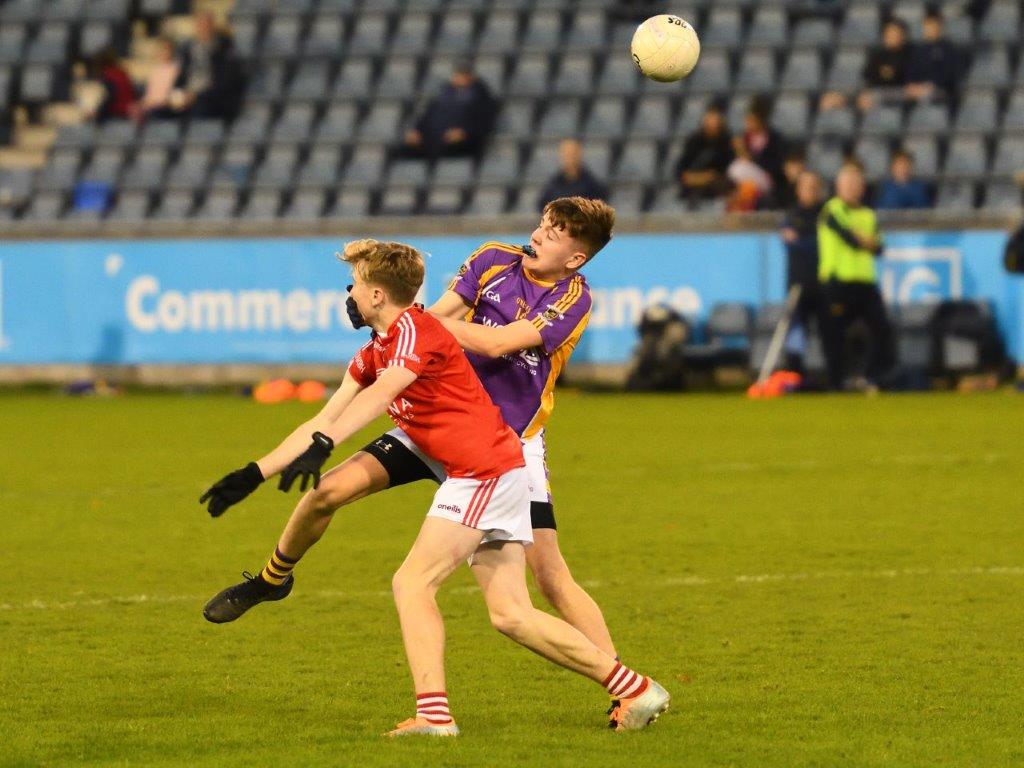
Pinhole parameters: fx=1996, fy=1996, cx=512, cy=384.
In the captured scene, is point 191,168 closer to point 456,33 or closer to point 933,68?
point 456,33

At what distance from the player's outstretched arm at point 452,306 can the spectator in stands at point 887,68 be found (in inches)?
647

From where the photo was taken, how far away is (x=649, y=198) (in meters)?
22.5

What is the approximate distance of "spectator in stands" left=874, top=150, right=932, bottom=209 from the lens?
20.3 meters

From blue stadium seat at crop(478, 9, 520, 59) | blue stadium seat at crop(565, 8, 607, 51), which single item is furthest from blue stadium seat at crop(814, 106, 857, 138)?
blue stadium seat at crop(478, 9, 520, 59)

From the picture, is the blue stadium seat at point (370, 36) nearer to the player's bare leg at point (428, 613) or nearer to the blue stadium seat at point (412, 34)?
the blue stadium seat at point (412, 34)

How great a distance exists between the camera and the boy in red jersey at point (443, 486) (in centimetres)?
588

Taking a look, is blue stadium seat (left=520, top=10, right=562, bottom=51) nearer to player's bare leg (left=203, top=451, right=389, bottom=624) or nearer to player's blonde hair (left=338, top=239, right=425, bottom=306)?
player's bare leg (left=203, top=451, right=389, bottom=624)

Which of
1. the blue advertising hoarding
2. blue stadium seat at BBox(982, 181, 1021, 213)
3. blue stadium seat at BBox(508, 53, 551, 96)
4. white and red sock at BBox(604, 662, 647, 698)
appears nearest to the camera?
white and red sock at BBox(604, 662, 647, 698)

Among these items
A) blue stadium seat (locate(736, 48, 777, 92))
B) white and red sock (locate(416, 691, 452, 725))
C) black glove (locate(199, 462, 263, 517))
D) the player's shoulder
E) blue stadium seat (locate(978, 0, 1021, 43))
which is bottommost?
white and red sock (locate(416, 691, 452, 725))

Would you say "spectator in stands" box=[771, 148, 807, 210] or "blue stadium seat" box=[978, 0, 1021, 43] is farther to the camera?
"blue stadium seat" box=[978, 0, 1021, 43]

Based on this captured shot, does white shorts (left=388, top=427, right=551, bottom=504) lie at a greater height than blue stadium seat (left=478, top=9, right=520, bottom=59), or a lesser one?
lesser

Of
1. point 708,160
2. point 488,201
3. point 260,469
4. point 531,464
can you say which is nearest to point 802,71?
point 708,160

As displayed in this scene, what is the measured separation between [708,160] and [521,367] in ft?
49.3

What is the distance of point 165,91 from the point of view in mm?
25297
